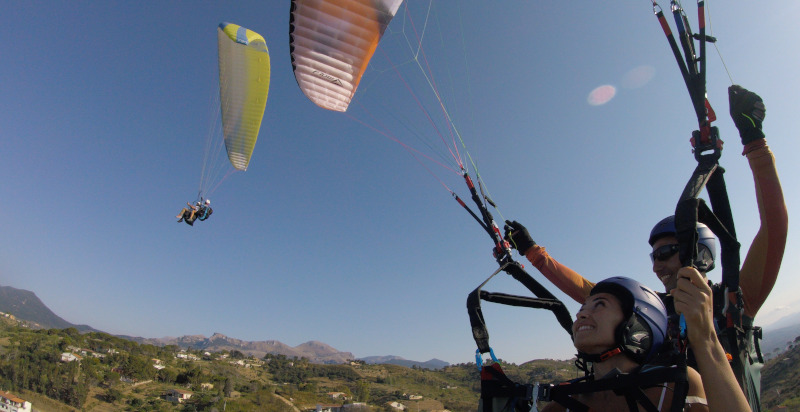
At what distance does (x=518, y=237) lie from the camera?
441 centimetres

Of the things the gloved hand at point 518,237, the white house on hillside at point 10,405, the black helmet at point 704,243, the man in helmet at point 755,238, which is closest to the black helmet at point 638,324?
the man in helmet at point 755,238

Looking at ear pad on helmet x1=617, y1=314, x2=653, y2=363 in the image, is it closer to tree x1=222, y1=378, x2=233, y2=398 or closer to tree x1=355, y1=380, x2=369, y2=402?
tree x1=222, y1=378, x2=233, y2=398

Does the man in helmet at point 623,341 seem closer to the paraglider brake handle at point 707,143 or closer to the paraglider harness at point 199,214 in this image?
the paraglider brake handle at point 707,143

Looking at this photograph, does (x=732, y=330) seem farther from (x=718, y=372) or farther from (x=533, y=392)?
(x=533, y=392)

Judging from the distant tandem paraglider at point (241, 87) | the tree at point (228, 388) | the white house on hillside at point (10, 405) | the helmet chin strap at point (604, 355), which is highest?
the distant tandem paraglider at point (241, 87)

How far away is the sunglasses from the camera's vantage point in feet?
9.05

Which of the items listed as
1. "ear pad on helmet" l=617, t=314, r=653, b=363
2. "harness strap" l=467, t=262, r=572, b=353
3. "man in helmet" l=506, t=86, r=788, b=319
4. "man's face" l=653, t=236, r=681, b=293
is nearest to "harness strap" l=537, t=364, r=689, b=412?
"ear pad on helmet" l=617, t=314, r=653, b=363

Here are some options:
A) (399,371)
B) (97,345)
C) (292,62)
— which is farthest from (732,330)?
(97,345)

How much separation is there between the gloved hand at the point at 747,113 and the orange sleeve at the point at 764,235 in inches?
3.5

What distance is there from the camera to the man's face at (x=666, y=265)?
2.72 meters

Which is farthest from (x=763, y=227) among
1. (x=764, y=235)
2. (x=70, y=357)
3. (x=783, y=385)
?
(x=70, y=357)

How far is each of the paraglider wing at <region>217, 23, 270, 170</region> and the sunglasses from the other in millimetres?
16348

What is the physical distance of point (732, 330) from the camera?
2.25 meters

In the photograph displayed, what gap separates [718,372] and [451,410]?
6408 cm
